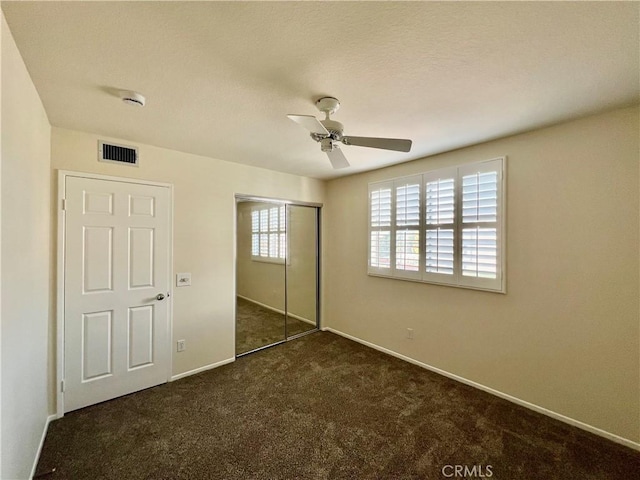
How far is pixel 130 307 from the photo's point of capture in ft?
8.50

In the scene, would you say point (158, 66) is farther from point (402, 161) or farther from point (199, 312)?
point (402, 161)

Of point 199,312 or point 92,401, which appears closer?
point 92,401

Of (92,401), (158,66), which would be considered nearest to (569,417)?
(158,66)

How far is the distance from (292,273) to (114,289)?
2.21 metres

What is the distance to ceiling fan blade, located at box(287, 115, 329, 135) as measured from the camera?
1.51 m

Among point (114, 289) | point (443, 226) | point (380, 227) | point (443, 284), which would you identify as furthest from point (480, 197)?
point (114, 289)

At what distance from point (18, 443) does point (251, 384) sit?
168cm

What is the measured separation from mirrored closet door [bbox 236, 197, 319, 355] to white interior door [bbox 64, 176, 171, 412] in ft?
3.43

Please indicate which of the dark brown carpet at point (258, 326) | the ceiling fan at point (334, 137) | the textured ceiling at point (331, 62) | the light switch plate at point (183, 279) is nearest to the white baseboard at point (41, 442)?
the light switch plate at point (183, 279)

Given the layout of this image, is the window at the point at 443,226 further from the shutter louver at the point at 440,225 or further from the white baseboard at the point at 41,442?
the white baseboard at the point at 41,442

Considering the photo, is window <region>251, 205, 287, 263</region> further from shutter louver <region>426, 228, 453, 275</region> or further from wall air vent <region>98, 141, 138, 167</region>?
shutter louver <region>426, 228, 453, 275</region>

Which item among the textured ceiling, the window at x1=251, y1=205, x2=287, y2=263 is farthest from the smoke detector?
the window at x1=251, y1=205, x2=287, y2=263

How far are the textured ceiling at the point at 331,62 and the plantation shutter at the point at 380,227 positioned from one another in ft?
4.21

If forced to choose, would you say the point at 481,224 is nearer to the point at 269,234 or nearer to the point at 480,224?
the point at 480,224
